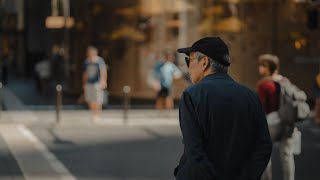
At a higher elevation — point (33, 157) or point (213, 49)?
point (213, 49)

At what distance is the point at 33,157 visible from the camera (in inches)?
539

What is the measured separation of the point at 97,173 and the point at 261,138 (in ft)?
25.3

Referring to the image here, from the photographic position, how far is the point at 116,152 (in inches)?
578


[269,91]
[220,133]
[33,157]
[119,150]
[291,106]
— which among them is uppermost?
[220,133]

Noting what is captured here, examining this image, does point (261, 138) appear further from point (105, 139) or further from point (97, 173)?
point (105, 139)

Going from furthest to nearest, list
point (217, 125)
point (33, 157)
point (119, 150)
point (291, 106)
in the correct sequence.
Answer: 1. point (119, 150)
2. point (33, 157)
3. point (291, 106)
4. point (217, 125)

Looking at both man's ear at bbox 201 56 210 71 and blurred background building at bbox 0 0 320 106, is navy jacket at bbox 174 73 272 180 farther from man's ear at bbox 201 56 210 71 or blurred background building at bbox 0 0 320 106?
blurred background building at bbox 0 0 320 106

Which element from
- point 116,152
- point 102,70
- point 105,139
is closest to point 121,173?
point 116,152

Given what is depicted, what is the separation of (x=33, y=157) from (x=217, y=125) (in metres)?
9.72

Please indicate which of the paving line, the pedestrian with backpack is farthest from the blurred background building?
the pedestrian with backpack

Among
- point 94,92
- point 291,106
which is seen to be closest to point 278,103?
point 291,106

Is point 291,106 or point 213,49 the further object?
point 291,106

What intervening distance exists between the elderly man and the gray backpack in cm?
449

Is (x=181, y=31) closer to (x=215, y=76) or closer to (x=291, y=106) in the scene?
(x=291, y=106)
